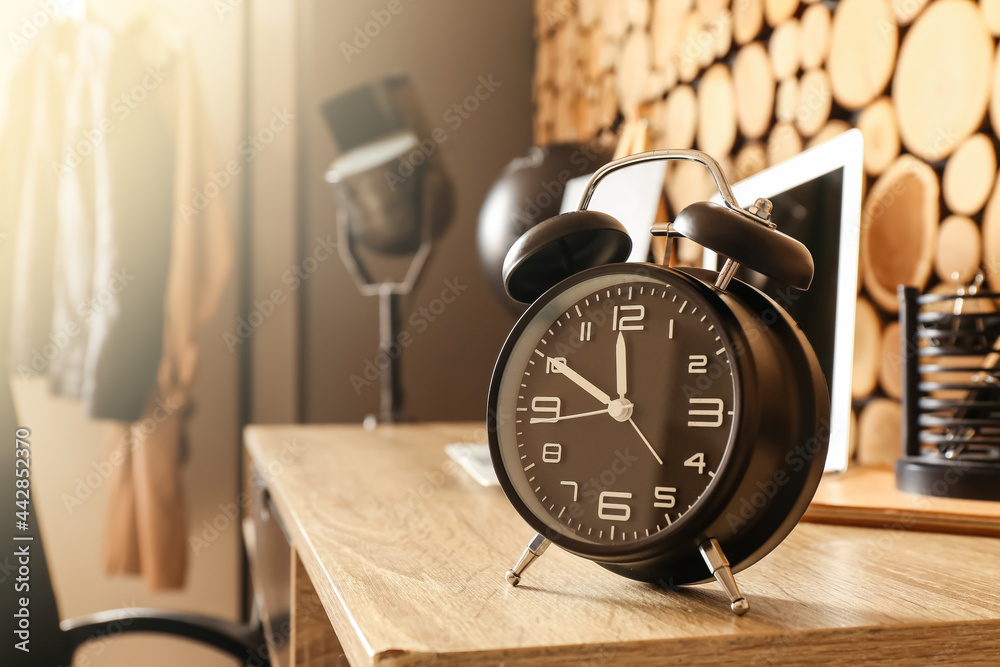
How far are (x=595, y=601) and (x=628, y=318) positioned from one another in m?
0.19

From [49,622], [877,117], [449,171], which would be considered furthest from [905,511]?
[449,171]

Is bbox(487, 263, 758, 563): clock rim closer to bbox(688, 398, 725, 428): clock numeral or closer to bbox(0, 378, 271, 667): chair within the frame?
bbox(688, 398, 725, 428): clock numeral

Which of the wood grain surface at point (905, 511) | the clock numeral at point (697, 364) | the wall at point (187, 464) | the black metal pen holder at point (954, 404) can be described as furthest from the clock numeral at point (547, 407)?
the wall at point (187, 464)

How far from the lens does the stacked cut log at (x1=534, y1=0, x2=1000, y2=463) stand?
3.27 feet

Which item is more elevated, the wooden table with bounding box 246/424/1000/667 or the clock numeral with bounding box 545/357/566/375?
the clock numeral with bounding box 545/357/566/375

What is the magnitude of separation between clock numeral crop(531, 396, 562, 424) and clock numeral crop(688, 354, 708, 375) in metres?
0.10

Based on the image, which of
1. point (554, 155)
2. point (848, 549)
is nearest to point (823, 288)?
point (848, 549)

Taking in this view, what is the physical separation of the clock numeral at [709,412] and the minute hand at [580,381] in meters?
0.06

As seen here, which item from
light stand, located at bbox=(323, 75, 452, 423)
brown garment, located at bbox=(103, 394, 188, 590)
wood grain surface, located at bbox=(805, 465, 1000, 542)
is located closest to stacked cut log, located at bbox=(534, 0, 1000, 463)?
wood grain surface, located at bbox=(805, 465, 1000, 542)

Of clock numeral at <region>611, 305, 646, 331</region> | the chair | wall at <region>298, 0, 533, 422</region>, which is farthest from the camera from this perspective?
wall at <region>298, 0, 533, 422</region>

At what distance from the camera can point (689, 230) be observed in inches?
19.0

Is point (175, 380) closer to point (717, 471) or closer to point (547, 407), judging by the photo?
point (547, 407)

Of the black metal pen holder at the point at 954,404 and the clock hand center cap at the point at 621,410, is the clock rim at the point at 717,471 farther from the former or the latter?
the black metal pen holder at the point at 954,404

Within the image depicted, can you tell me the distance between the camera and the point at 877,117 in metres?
1.15
